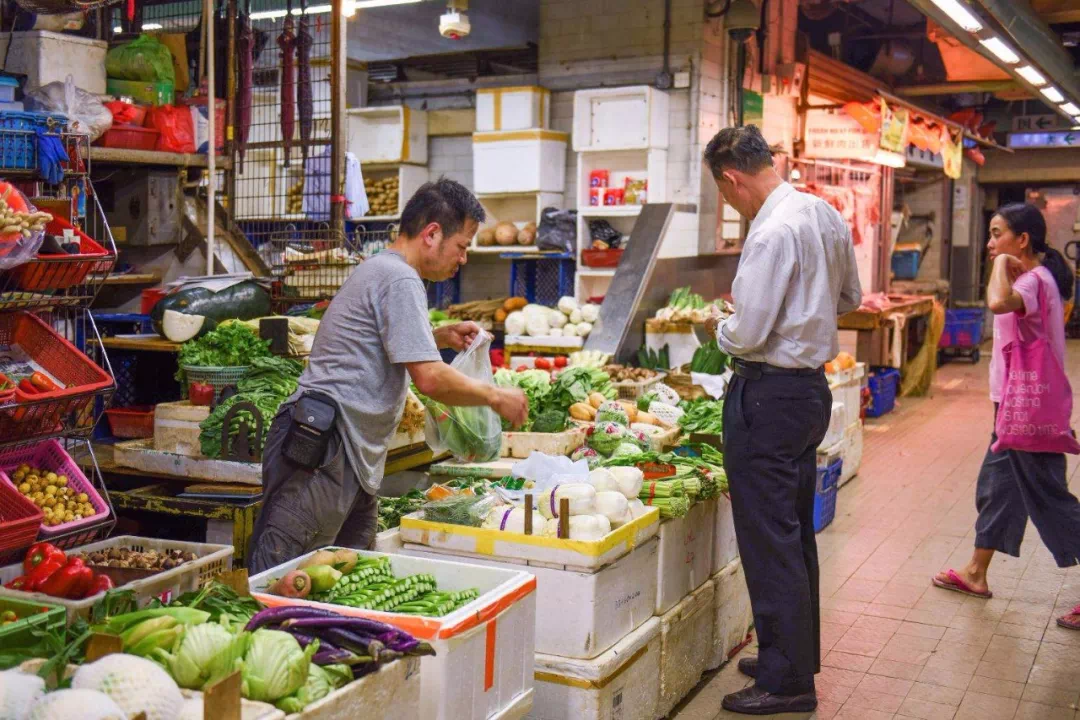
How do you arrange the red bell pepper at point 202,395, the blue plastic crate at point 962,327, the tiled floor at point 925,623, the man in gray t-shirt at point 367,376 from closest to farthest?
the man in gray t-shirt at point 367,376, the tiled floor at point 925,623, the red bell pepper at point 202,395, the blue plastic crate at point 962,327

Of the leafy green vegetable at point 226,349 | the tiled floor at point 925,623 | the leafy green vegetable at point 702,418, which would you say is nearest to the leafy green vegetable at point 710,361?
the leafy green vegetable at point 702,418

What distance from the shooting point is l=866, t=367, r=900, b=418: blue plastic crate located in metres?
12.9

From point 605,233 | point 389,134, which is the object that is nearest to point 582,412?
point 605,233

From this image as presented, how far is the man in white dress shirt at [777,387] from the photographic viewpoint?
423 cm

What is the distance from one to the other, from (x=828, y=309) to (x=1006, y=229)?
2068mm

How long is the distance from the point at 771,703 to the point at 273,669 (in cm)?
260

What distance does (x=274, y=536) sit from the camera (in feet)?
12.5

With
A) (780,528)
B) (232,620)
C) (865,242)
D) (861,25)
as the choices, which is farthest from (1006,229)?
(861,25)

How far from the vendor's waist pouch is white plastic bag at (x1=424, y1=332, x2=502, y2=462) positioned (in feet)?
2.63

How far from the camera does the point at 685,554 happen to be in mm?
4770

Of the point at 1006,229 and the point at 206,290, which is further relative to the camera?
the point at 206,290

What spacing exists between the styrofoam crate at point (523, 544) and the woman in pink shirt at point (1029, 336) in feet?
8.80

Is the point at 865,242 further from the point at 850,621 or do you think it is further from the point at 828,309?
the point at 828,309

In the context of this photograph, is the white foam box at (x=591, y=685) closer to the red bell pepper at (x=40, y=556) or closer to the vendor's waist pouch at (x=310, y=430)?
the vendor's waist pouch at (x=310, y=430)
